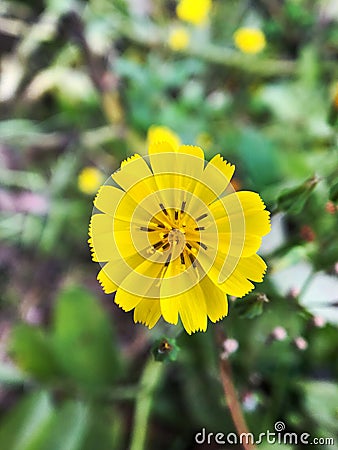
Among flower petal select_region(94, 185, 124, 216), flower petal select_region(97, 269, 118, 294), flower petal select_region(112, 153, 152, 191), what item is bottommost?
flower petal select_region(97, 269, 118, 294)

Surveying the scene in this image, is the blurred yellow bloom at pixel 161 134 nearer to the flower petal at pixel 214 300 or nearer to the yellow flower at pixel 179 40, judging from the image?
the yellow flower at pixel 179 40

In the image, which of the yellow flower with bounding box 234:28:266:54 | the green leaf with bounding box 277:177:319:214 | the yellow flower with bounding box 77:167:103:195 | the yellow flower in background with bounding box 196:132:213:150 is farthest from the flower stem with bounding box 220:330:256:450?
the yellow flower with bounding box 234:28:266:54

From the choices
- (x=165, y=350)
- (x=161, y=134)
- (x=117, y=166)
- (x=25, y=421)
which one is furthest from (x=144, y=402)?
(x=117, y=166)

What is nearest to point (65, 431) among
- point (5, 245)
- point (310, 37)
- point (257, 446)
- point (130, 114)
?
point (257, 446)

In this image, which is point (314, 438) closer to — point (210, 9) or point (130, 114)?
point (130, 114)

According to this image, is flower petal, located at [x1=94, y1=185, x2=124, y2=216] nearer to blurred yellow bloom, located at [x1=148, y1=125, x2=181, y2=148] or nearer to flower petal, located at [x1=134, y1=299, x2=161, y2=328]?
flower petal, located at [x1=134, y1=299, x2=161, y2=328]

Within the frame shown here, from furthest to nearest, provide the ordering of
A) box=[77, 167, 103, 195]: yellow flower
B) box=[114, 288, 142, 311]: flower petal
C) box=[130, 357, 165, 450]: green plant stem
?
box=[77, 167, 103, 195]: yellow flower
box=[130, 357, 165, 450]: green plant stem
box=[114, 288, 142, 311]: flower petal

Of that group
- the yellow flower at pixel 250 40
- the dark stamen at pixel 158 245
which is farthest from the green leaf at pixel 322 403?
the yellow flower at pixel 250 40
